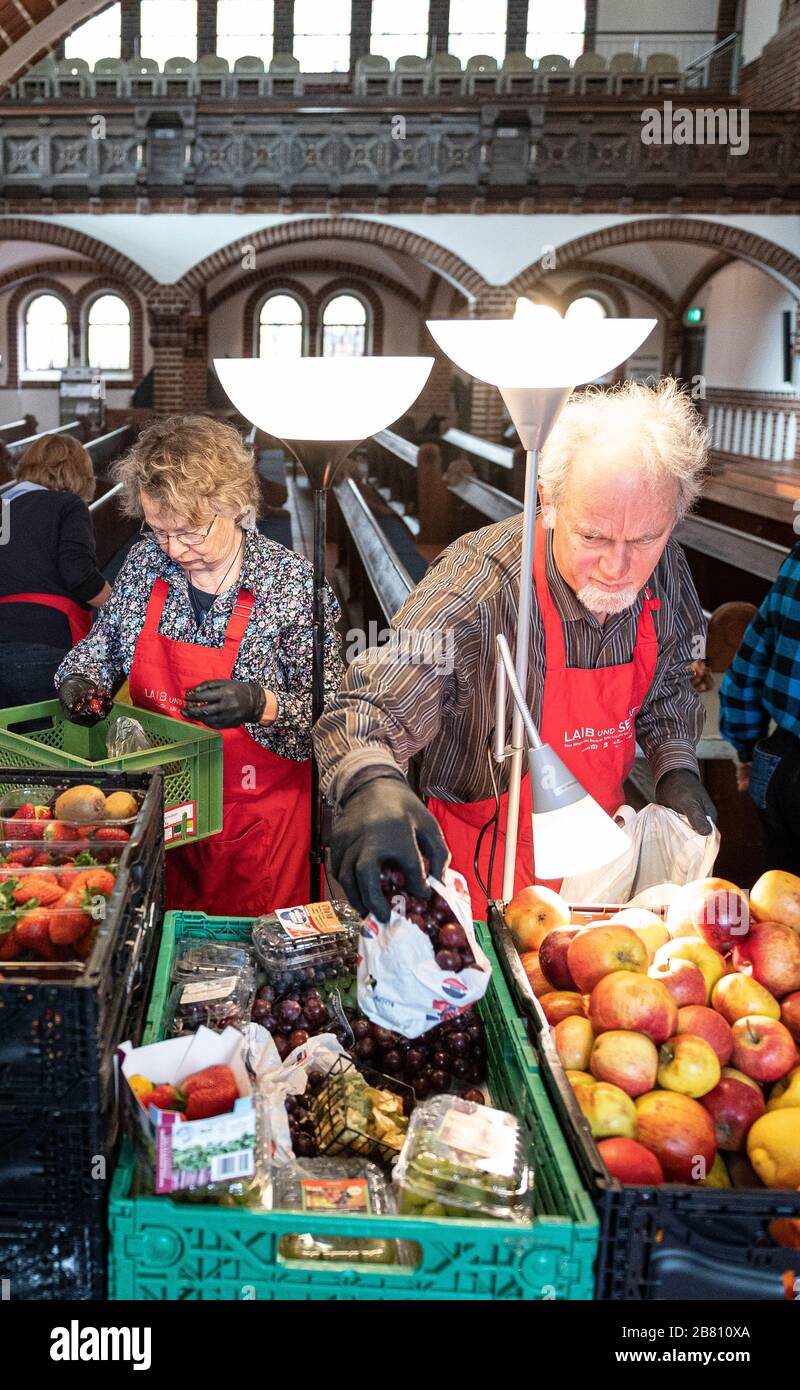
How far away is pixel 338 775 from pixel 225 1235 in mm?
618

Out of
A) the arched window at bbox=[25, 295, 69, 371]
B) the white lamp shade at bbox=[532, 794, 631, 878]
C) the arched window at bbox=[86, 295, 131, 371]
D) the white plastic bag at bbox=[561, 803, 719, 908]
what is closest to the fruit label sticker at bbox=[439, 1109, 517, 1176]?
the white lamp shade at bbox=[532, 794, 631, 878]

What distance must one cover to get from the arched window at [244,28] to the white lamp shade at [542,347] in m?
21.0

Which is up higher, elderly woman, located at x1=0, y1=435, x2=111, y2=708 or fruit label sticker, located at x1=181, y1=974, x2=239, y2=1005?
elderly woman, located at x1=0, y1=435, x2=111, y2=708

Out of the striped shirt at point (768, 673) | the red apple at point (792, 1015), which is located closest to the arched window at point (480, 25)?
the striped shirt at point (768, 673)

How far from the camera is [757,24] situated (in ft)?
57.1

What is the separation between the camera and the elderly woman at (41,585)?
3721 millimetres

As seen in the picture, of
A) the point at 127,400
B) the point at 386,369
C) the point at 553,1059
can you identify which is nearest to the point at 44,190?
the point at 127,400

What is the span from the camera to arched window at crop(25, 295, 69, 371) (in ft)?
70.9

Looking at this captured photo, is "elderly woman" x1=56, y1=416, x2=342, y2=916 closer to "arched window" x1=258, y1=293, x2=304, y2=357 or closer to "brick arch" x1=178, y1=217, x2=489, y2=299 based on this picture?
"brick arch" x1=178, y1=217, x2=489, y2=299

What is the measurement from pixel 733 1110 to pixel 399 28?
21655 mm

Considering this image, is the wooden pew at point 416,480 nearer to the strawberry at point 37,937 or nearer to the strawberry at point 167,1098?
the strawberry at point 37,937

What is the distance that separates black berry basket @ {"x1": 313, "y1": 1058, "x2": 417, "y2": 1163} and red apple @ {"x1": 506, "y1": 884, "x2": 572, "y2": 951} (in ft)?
1.19
